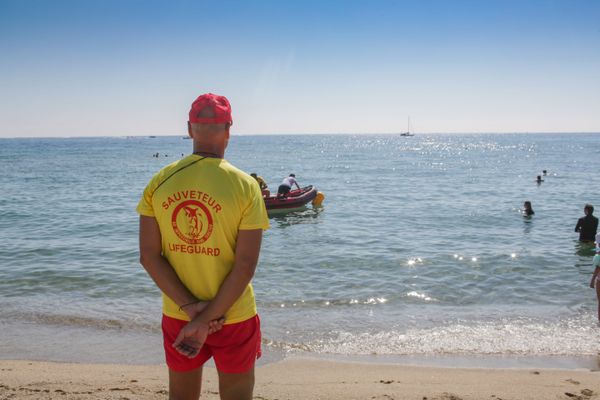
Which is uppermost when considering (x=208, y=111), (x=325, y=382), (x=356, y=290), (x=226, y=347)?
(x=208, y=111)

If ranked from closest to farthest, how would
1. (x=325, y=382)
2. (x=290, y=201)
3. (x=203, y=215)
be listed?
(x=203, y=215), (x=325, y=382), (x=290, y=201)

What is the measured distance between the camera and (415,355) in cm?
652

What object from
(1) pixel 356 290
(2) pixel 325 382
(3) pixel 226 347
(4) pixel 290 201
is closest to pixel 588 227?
(1) pixel 356 290

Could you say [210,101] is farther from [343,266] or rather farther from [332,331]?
[343,266]

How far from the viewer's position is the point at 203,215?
233 centimetres

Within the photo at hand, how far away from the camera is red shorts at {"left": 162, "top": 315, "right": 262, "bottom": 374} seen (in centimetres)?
246

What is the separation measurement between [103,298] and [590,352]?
8014mm

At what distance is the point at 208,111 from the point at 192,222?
0.55 m

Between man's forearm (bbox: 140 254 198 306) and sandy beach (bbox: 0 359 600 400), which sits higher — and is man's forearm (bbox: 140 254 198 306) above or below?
above

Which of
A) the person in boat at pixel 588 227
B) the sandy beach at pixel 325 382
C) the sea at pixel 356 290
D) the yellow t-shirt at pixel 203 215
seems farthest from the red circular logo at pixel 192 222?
the person in boat at pixel 588 227

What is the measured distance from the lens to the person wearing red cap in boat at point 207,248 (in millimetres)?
2324

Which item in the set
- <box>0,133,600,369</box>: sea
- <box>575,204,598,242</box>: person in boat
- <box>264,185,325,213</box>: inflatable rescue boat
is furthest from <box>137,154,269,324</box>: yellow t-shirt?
<box>264,185,325,213</box>: inflatable rescue boat

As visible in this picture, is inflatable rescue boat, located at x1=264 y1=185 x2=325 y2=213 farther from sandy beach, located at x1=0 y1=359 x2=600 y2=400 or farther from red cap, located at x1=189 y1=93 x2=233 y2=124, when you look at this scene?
red cap, located at x1=189 y1=93 x2=233 y2=124

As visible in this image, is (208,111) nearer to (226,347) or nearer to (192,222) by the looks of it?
(192,222)
